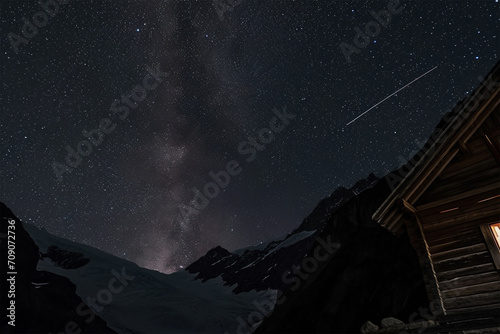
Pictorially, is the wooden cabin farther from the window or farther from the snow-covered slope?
the snow-covered slope

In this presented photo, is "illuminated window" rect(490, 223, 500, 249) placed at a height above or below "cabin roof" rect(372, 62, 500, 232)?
below

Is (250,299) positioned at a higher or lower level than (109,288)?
lower

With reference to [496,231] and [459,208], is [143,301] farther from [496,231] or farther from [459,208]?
[496,231]

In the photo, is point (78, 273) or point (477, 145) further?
point (78, 273)

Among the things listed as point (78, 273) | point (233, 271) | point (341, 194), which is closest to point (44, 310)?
point (78, 273)

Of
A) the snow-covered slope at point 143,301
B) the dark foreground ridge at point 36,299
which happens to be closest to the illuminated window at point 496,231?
the dark foreground ridge at point 36,299

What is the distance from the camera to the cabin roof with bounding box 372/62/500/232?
26.8 feet

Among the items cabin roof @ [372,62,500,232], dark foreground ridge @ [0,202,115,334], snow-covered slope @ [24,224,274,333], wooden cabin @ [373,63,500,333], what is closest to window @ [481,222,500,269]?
wooden cabin @ [373,63,500,333]

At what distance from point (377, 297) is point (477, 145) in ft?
75.0

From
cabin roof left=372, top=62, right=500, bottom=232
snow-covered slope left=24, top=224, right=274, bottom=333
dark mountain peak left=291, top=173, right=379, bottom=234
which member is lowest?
dark mountain peak left=291, top=173, right=379, bottom=234

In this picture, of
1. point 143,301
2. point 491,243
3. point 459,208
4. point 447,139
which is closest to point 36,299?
point 143,301

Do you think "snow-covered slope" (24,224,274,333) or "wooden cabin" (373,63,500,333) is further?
"snow-covered slope" (24,224,274,333)

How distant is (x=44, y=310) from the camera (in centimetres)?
7238

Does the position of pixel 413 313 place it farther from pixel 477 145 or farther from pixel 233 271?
pixel 233 271
